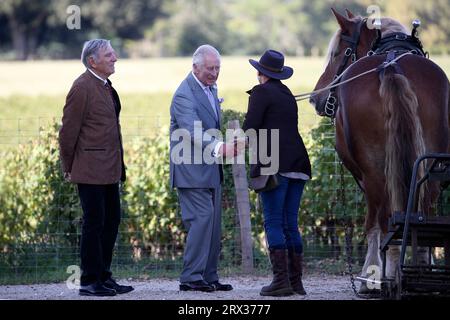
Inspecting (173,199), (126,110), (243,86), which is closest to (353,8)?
(243,86)

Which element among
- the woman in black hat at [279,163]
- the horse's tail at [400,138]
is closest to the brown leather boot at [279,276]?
the woman in black hat at [279,163]

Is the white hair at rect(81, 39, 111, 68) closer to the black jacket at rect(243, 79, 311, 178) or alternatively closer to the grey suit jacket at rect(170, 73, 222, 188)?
the grey suit jacket at rect(170, 73, 222, 188)

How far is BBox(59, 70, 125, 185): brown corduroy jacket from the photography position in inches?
293

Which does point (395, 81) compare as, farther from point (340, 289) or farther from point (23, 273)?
point (23, 273)

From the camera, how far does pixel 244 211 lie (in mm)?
9797

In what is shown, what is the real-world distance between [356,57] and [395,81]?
1.60 meters

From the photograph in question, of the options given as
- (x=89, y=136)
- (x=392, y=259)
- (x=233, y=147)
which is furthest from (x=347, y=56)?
(x=89, y=136)

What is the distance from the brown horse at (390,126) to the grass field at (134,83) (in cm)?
1909

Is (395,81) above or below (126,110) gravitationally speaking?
below

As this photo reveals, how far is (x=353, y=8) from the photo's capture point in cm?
6581

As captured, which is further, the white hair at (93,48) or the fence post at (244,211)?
the fence post at (244,211)

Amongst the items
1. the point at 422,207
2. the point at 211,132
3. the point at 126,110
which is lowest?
the point at 422,207

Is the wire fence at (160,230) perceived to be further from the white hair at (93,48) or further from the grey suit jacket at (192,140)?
the white hair at (93,48)

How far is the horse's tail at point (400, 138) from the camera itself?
22.1ft
